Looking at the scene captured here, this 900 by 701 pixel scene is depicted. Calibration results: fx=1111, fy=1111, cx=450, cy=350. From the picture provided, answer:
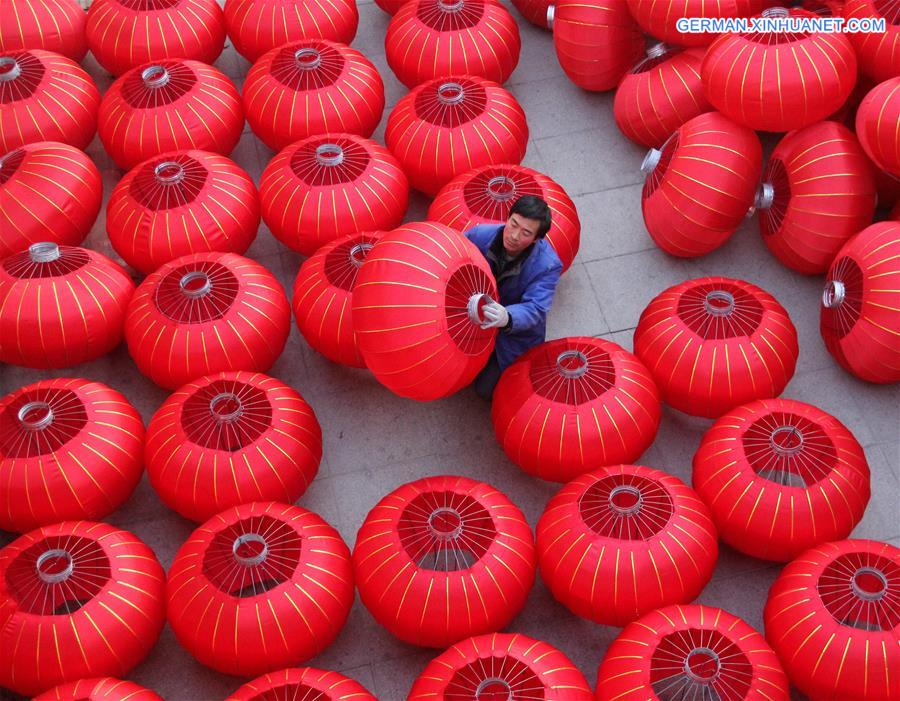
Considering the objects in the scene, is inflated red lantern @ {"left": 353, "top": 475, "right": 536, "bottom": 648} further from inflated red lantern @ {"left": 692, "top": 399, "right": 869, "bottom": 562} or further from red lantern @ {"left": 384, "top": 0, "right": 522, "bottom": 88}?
red lantern @ {"left": 384, "top": 0, "right": 522, "bottom": 88}

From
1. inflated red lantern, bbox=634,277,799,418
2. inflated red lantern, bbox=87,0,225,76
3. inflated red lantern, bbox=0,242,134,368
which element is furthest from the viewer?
inflated red lantern, bbox=87,0,225,76

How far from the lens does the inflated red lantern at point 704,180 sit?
20.2ft

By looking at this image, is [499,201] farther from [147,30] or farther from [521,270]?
[147,30]

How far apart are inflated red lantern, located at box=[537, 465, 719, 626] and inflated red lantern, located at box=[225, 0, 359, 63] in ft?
12.6

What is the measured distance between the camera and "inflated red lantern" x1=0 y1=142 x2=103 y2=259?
6262mm

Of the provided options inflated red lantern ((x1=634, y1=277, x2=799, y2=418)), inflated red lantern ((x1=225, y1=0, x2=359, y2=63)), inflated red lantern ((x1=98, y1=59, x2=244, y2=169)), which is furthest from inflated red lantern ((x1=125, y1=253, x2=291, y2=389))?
inflated red lantern ((x1=225, y1=0, x2=359, y2=63))

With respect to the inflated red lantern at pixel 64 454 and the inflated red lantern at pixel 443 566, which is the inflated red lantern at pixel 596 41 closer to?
the inflated red lantern at pixel 443 566

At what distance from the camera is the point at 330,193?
20.2ft

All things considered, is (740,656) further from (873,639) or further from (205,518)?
(205,518)

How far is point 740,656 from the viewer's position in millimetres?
4477

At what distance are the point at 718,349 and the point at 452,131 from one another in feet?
6.66

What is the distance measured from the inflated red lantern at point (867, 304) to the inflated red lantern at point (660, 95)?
4.55ft

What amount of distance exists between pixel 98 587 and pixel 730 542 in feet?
9.58

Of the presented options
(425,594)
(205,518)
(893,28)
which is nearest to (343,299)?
(205,518)
